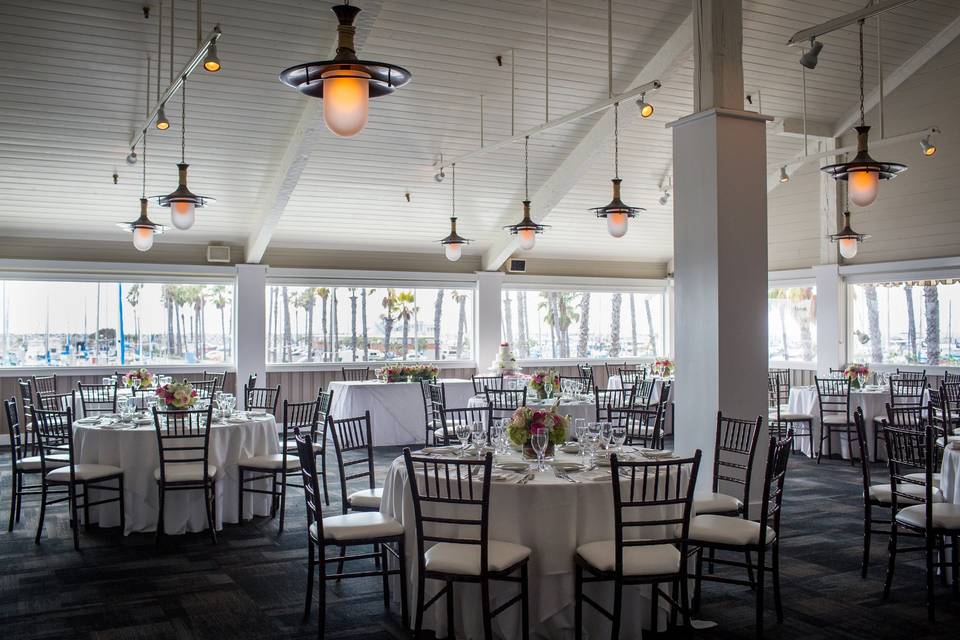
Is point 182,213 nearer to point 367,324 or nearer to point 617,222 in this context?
point 617,222

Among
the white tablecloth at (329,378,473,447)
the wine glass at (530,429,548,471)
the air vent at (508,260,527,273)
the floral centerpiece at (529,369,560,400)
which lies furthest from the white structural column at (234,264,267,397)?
the wine glass at (530,429,548,471)

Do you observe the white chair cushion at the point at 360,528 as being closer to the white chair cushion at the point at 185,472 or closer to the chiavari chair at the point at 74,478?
the white chair cushion at the point at 185,472

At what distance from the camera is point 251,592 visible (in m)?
5.06

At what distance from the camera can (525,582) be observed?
4.04 metres

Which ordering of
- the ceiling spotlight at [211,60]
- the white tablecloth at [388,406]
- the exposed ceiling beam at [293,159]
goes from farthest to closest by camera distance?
the white tablecloth at [388,406]
the exposed ceiling beam at [293,159]
the ceiling spotlight at [211,60]

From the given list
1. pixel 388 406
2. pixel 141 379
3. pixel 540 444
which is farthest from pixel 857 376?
pixel 141 379

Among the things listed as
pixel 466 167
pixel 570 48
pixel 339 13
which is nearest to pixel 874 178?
pixel 570 48

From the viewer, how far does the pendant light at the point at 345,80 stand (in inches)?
157

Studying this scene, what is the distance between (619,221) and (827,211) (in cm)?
524

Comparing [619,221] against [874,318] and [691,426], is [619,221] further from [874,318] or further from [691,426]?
[874,318]

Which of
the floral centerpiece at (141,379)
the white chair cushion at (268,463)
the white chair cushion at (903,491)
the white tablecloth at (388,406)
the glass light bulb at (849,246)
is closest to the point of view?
the white chair cushion at (903,491)

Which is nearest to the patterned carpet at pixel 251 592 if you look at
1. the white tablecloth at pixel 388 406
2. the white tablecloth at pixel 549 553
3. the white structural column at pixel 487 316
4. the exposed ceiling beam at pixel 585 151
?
the white tablecloth at pixel 549 553

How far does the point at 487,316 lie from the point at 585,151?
12.9 ft

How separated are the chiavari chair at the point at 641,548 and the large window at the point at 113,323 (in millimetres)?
9516
